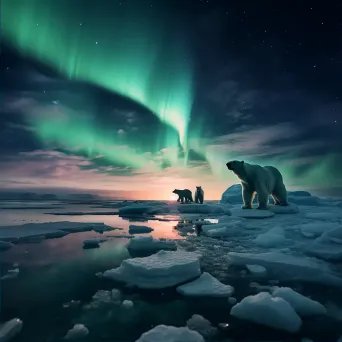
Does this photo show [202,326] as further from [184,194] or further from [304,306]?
[184,194]

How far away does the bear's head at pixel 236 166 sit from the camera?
15.1m

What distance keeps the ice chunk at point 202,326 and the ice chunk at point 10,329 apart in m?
1.75

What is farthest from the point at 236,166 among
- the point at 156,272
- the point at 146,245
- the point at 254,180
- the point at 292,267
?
the point at 156,272

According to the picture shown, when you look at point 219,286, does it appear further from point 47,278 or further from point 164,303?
point 47,278

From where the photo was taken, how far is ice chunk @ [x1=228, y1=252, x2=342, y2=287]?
414cm

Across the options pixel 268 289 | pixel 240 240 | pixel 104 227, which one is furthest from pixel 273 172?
pixel 268 289

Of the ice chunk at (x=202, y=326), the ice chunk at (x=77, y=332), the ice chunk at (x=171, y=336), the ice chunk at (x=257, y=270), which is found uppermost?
the ice chunk at (x=257, y=270)

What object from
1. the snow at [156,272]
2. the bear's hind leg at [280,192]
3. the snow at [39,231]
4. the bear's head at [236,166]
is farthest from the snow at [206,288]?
the bear's hind leg at [280,192]

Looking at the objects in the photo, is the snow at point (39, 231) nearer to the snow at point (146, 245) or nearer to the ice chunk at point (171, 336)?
the snow at point (146, 245)

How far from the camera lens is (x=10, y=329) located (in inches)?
98.5

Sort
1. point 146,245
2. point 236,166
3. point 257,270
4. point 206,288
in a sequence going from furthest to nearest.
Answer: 1. point 236,166
2. point 146,245
3. point 257,270
4. point 206,288

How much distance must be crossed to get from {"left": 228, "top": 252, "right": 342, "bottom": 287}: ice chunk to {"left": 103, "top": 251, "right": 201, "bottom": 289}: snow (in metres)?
1.33

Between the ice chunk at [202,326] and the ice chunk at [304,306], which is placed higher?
the ice chunk at [304,306]

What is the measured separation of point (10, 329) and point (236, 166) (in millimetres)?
13946
